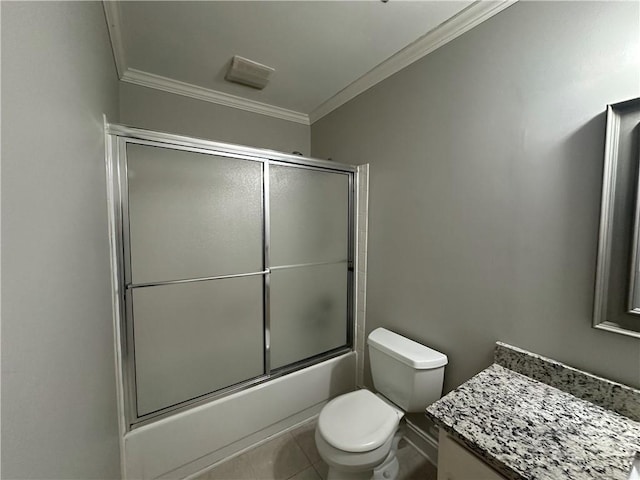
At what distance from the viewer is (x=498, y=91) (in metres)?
1.21

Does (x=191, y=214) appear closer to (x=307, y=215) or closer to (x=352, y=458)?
(x=307, y=215)

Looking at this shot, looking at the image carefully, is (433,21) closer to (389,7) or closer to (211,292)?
(389,7)

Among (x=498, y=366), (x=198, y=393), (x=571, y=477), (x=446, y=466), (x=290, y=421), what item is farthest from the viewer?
(x=290, y=421)

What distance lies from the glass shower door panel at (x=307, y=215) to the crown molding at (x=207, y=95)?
888 millimetres

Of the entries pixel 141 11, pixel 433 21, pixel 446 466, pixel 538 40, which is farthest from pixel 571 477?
pixel 141 11

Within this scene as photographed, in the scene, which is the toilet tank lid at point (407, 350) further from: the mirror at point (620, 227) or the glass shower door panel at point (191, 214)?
the glass shower door panel at point (191, 214)

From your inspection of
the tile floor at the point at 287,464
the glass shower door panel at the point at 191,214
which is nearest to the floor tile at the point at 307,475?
the tile floor at the point at 287,464

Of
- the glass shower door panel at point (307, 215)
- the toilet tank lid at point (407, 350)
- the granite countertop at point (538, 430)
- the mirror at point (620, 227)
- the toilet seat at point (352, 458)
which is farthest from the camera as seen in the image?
the glass shower door panel at point (307, 215)

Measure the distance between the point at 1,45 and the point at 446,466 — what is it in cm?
150

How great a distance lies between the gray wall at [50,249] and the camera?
15.8 inches

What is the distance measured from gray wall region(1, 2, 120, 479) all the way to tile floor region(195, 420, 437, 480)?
30.8 inches

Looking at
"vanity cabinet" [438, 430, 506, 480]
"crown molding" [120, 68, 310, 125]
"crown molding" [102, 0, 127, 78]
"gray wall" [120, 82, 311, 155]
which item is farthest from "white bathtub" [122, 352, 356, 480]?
"crown molding" [120, 68, 310, 125]

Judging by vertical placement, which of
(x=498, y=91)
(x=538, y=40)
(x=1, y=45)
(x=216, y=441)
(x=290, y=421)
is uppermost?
(x=538, y=40)

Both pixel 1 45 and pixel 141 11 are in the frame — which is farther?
pixel 141 11
